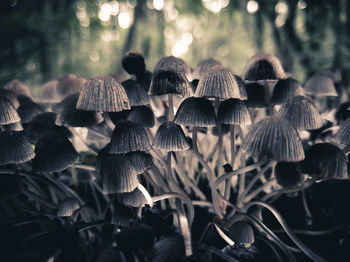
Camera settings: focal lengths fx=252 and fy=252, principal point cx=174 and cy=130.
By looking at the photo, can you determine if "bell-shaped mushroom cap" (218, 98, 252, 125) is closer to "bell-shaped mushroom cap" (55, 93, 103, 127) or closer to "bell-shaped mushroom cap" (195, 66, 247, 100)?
"bell-shaped mushroom cap" (195, 66, 247, 100)

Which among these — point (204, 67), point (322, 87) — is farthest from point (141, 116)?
point (322, 87)

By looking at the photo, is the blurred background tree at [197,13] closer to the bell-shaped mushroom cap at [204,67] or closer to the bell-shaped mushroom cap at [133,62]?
the bell-shaped mushroom cap at [204,67]

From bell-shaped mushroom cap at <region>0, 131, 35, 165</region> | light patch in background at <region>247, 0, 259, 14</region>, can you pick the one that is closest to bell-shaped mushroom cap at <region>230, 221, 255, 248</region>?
bell-shaped mushroom cap at <region>0, 131, 35, 165</region>

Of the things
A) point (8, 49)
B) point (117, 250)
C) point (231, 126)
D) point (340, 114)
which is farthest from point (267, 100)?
point (8, 49)

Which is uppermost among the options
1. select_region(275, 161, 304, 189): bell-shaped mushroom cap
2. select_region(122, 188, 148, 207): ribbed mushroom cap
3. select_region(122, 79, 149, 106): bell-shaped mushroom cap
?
select_region(122, 79, 149, 106): bell-shaped mushroom cap

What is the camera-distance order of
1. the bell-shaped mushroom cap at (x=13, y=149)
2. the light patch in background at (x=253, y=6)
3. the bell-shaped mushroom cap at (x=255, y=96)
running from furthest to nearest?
the light patch in background at (x=253, y=6) < the bell-shaped mushroom cap at (x=255, y=96) < the bell-shaped mushroom cap at (x=13, y=149)

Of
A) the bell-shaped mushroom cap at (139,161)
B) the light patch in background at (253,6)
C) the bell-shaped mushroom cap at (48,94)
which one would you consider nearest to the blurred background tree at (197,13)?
the light patch in background at (253,6)

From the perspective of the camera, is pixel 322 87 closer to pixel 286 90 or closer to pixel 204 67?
pixel 286 90
